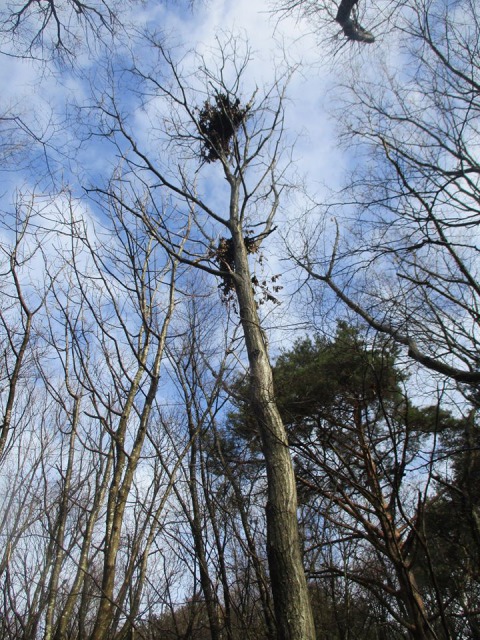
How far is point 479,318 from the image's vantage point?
12.1ft

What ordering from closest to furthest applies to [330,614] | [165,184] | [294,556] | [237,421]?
1. [294,556]
2. [165,184]
3. [330,614]
4. [237,421]

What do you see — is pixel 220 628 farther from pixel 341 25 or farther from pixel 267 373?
pixel 341 25

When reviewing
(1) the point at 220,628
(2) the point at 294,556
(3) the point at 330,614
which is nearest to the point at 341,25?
(2) the point at 294,556

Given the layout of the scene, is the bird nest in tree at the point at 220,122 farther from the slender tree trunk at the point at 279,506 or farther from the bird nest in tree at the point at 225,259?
the slender tree trunk at the point at 279,506

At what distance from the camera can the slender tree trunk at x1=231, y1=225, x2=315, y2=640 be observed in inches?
91.7

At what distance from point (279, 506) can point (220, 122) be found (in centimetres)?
479

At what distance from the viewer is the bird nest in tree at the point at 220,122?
5.48m

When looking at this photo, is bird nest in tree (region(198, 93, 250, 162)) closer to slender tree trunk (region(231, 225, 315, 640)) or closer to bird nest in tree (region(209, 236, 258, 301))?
bird nest in tree (region(209, 236, 258, 301))

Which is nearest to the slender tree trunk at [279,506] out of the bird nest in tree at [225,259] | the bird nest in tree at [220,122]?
the bird nest in tree at [225,259]

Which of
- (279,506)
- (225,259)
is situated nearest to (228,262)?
(225,259)

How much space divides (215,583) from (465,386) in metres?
3.04

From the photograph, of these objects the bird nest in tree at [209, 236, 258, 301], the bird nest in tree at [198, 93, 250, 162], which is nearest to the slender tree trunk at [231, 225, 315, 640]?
the bird nest in tree at [209, 236, 258, 301]

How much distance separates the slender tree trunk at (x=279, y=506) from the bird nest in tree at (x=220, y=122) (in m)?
2.75

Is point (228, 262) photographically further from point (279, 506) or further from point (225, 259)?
point (279, 506)
